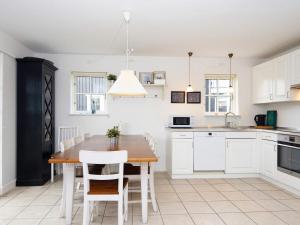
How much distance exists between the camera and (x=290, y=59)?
3.74 metres

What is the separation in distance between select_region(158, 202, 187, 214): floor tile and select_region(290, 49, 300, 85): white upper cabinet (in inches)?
105

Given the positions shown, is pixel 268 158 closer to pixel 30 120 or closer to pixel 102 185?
pixel 102 185

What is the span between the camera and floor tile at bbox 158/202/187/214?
283cm

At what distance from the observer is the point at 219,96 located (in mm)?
5105

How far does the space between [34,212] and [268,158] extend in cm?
381

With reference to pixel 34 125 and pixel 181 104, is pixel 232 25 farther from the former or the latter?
pixel 34 125

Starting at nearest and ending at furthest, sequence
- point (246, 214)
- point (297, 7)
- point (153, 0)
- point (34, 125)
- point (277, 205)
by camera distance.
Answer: point (153, 0) < point (297, 7) < point (246, 214) < point (277, 205) < point (34, 125)

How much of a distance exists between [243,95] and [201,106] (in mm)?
990

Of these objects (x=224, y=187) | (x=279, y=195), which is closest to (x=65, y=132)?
(x=224, y=187)

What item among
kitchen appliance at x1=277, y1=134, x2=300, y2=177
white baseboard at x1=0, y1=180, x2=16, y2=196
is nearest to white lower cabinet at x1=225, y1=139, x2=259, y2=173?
kitchen appliance at x1=277, y1=134, x2=300, y2=177

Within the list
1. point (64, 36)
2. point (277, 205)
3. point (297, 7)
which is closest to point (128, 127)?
point (64, 36)

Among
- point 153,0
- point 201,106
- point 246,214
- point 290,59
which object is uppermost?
point 153,0

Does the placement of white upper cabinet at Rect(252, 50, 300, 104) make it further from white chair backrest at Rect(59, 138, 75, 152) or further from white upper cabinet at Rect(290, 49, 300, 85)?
white chair backrest at Rect(59, 138, 75, 152)

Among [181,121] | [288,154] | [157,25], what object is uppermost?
[157,25]
